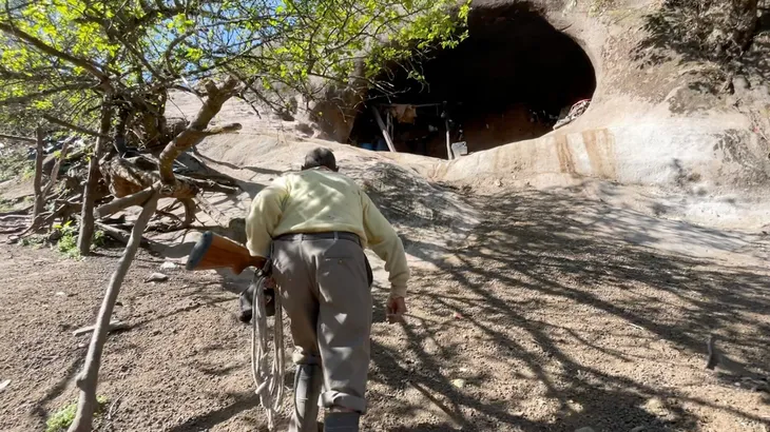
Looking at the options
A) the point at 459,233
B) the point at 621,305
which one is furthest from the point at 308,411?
the point at 459,233

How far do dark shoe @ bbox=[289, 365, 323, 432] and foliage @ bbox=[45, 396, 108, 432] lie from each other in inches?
47.9

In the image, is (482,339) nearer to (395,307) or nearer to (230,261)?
(395,307)

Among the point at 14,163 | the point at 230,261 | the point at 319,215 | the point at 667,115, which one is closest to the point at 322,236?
the point at 319,215

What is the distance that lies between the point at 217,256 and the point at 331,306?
62 centimetres

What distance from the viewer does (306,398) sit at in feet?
7.34

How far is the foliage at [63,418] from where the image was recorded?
8.32 ft

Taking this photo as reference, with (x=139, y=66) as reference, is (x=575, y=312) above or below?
below

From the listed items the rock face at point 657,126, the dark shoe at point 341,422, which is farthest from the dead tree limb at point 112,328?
the rock face at point 657,126

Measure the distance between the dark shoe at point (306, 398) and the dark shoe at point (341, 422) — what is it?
0.28m

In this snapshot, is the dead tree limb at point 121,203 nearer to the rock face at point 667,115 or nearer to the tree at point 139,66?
the tree at point 139,66

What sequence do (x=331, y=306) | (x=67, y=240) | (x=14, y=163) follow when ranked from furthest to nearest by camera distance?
1. (x=14, y=163)
2. (x=67, y=240)
3. (x=331, y=306)

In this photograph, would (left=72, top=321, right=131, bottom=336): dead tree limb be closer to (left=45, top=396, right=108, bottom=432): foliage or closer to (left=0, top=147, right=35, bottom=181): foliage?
(left=45, top=396, right=108, bottom=432): foliage

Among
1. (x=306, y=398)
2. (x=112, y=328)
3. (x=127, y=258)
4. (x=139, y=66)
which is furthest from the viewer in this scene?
(x=139, y=66)

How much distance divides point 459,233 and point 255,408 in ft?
11.6
